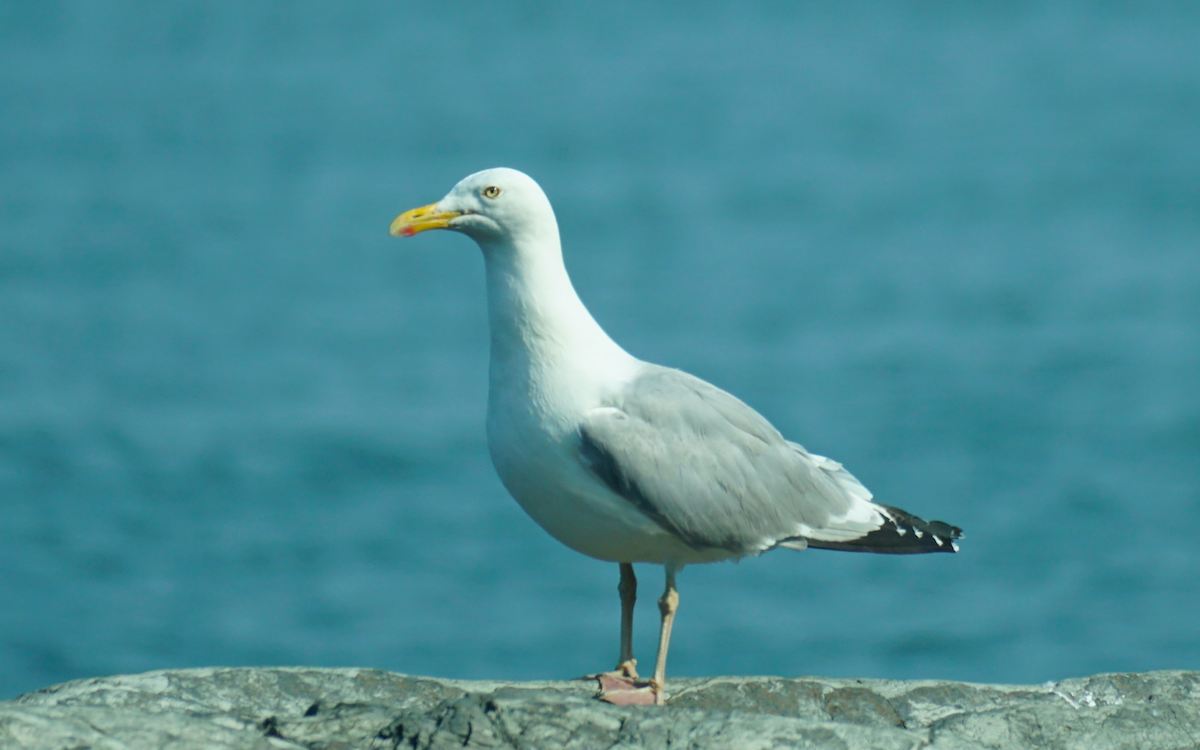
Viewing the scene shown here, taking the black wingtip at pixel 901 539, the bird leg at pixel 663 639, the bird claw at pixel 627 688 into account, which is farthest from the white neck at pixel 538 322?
the black wingtip at pixel 901 539

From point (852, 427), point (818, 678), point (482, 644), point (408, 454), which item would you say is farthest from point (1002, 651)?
point (818, 678)

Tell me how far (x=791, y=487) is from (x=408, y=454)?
1843cm

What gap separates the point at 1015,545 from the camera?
24062 mm

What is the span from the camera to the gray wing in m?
6.46

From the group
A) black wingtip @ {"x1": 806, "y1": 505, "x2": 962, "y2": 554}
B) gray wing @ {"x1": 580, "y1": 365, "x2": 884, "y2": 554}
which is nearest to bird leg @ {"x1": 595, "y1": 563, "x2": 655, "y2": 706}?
gray wing @ {"x1": 580, "y1": 365, "x2": 884, "y2": 554}

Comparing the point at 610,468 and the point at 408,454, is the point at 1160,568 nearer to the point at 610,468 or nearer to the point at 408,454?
the point at 408,454

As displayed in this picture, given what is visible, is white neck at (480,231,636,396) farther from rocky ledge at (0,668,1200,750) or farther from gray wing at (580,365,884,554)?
rocky ledge at (0,668,1200,750)

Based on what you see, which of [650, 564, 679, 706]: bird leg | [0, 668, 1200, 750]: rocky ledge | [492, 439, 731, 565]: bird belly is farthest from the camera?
[650, 564, 679, 706]: bird leg

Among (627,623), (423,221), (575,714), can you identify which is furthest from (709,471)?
(575,714)

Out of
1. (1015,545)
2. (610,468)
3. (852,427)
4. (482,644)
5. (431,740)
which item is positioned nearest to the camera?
(431,740)

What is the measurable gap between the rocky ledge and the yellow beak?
2.02 m

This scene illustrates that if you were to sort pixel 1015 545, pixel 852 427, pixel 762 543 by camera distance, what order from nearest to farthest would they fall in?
pixel 762 543 < pixel 1015 545 < pixel 852 427

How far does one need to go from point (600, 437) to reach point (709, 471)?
66 centimetres

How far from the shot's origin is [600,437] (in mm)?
6391
